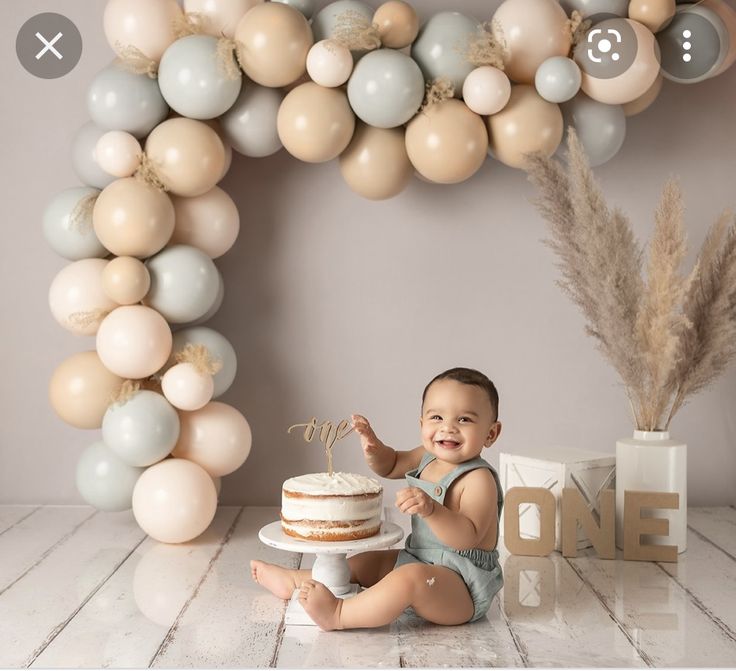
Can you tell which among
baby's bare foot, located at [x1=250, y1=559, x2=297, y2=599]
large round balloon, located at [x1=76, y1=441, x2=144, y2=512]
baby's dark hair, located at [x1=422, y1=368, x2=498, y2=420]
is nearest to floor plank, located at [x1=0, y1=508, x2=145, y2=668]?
large round balloon, located at [x1=76, y1=441, x2=144, y2=512]

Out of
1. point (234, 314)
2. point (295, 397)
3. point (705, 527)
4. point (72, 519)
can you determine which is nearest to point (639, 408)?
point (705, 527)

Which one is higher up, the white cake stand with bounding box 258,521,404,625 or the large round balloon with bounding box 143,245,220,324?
the large round balloon with bounding box 143,245,220,324

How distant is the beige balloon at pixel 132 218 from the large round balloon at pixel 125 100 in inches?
6.2

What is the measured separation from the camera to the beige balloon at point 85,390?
102 inches

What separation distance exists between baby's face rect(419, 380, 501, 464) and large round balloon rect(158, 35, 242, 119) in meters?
1.01

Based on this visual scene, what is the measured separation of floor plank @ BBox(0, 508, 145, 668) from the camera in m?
1.86

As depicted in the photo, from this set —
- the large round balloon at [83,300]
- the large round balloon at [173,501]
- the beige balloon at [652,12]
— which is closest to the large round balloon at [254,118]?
the large round balloon at [83,300]

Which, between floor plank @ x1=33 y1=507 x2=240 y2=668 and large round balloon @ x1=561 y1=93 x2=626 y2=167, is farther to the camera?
large round balloon @ x1=561 y1=93 x2=626 y2=167

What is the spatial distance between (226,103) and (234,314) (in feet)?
2.44

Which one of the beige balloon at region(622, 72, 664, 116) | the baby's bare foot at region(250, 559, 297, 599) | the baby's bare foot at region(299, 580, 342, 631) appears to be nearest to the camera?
the baby's bare foot at region(299, 580, 342, 631)

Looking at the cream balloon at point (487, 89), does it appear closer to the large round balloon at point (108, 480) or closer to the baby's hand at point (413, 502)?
the baby's hand at point (413, 502)

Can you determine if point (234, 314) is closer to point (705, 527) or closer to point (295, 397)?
point (295, 397)

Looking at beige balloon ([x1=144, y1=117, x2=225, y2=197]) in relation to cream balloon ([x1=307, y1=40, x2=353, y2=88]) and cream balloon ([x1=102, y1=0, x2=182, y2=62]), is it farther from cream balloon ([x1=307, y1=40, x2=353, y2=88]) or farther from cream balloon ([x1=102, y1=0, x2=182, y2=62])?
cream balloon ([x1=307, y1=40, x2=353, y2=88])

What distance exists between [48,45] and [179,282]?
98 cm
